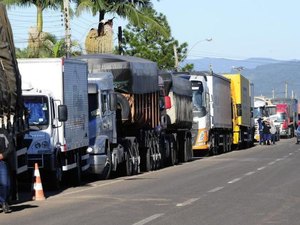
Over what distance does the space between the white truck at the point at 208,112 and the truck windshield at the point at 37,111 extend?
1928cm

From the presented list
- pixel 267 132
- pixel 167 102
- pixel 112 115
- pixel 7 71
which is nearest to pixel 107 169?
pixel 112 115

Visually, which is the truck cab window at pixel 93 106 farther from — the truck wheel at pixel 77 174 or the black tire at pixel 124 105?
the black tire at pixel 124 105

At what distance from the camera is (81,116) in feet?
75.9

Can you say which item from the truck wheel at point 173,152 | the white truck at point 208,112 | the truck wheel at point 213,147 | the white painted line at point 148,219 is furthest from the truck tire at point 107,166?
the truck wheel at point 213,147

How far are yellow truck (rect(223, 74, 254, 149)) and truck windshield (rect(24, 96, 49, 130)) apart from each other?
97.9 ft

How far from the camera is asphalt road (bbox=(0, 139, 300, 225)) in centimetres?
1405

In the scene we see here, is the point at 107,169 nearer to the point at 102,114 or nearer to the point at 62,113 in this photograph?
the point at 102,114

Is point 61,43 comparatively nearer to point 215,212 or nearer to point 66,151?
point 66,151

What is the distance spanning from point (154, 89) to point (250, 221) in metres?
17.4

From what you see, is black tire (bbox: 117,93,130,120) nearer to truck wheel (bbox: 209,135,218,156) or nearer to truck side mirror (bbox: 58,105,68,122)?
truck side mirror (bbox: 58,105,68,122)

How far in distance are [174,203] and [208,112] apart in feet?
80.6

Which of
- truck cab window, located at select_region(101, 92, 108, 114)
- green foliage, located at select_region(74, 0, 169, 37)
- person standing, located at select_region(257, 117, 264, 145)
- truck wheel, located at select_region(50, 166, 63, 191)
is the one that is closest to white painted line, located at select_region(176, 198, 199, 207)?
truck wheel, located at select_region(50, 166, 63, 191)

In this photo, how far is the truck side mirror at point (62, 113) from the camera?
67.7ft

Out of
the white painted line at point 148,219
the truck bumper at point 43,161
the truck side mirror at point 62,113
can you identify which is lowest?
the white painted line at point 148,219
